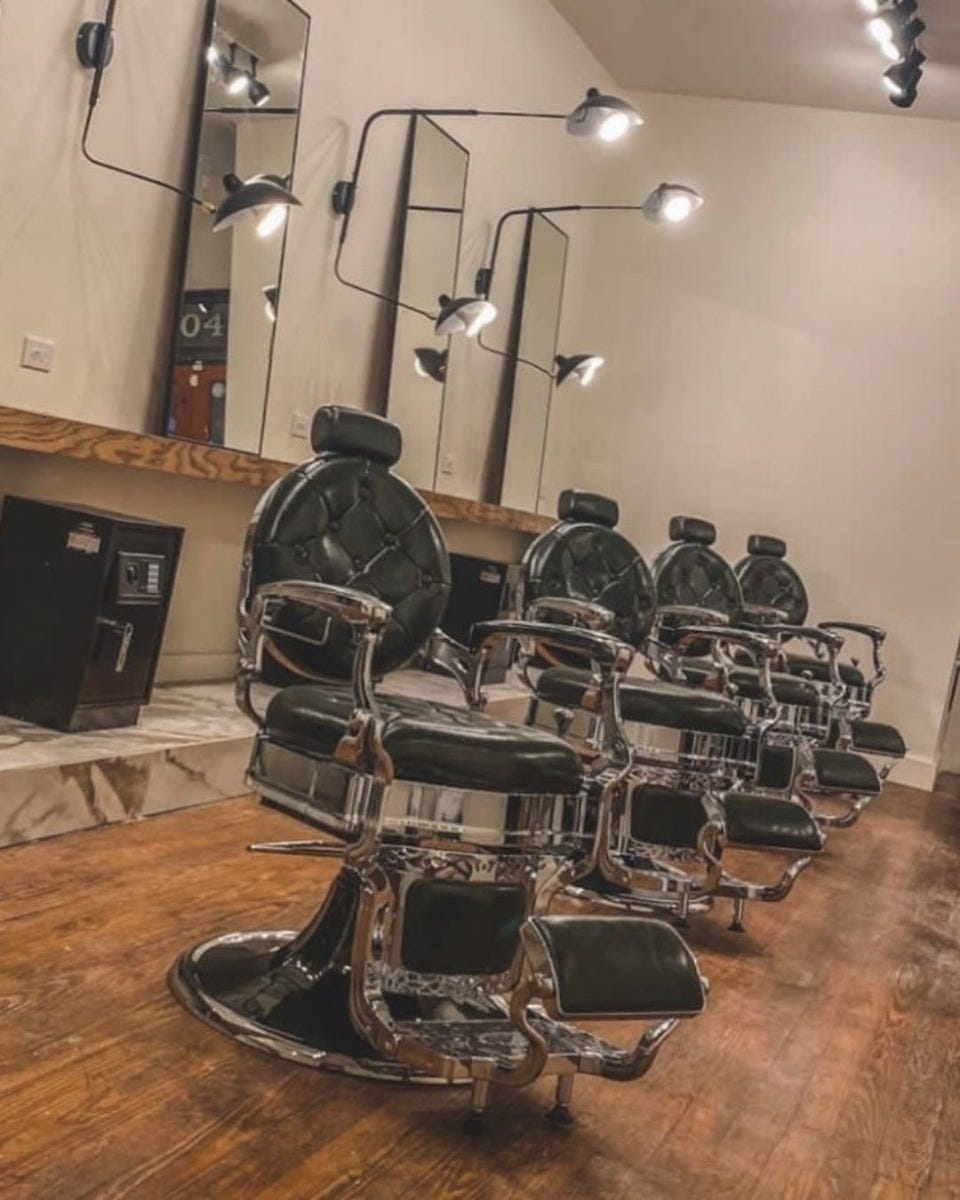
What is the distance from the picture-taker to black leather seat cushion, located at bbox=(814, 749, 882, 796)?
4.05 m

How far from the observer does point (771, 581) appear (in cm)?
598

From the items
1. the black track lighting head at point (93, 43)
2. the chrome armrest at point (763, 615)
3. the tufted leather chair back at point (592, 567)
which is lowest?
the chrome armrest at point (763, 615)

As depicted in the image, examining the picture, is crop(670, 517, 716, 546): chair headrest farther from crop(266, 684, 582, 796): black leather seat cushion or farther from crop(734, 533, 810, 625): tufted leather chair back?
crop(266, 684, 582, 796): black leather seat cushion

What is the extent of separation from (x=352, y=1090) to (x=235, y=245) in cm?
291

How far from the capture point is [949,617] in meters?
6.41

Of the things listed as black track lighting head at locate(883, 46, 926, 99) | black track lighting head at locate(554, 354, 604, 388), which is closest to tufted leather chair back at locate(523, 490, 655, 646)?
black track lighting head at locate(554, 354, 604, 388)

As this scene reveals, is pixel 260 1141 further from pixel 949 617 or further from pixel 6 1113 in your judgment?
pixel 949 617

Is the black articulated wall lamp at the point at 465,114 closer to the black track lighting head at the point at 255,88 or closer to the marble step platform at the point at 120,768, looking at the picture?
the black track lighting head at the point at 255,88

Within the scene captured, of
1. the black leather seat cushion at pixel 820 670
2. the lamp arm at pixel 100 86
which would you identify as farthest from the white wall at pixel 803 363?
the lamp arm at pixel 100 86

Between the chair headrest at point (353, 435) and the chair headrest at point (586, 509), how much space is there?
1.25 m

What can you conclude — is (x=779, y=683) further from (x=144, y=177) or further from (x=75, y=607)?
(x=144, y=177)

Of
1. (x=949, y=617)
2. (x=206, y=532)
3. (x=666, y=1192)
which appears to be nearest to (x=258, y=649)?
(x=666, y=1192)

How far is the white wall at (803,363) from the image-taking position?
6477 mm

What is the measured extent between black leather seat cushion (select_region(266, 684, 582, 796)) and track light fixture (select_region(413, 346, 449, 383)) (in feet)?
11.4
